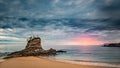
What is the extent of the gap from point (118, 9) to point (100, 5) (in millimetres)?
534

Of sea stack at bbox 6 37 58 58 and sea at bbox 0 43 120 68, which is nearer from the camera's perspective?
sea at bbox 0 43 120 68

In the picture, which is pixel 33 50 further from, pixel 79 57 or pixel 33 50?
pixel 79 57

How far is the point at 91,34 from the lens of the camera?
5895 mm

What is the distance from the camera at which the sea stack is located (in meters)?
7.09

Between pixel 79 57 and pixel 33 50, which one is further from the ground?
pixel 33 50

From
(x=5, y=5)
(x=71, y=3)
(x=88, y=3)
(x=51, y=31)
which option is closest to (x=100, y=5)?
(x=88, y=3)

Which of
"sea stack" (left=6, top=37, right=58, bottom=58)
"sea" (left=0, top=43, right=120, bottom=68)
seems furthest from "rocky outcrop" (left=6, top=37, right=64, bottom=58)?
"sea" (left=0, top=43, right=120, bottom=68)

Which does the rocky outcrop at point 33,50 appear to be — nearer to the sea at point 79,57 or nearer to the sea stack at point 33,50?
the sea stack at point 33,50

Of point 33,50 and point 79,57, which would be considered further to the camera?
point 33,50

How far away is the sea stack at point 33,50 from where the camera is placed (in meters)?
7.09

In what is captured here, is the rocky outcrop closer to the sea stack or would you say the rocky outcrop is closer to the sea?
the sea stack

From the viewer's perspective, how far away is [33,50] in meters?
9.01

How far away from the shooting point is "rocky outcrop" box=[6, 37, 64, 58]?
23.3ft

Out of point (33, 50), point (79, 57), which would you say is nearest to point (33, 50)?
point (33, 50)
